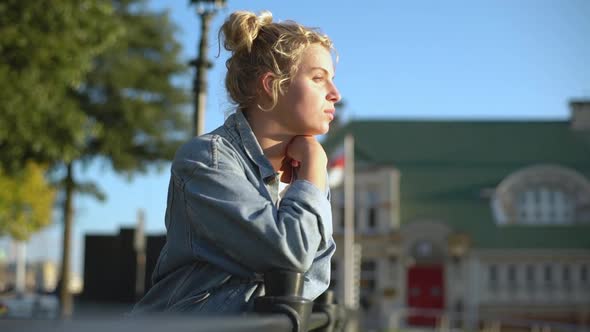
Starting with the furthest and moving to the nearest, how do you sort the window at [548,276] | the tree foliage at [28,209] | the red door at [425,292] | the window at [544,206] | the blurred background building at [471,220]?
the window at [544,206] → the red door at [425,292] → the blurred background building at [471,220] → the window at [548,276] → the tree foliage at [28,209]

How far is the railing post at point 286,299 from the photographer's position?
1.13 metres

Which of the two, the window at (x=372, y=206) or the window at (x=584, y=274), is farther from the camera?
the window at (x=372, y=206)

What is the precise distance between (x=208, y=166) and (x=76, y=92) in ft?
68.3

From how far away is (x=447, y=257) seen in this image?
113ft

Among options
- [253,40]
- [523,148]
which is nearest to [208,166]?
[253,40]

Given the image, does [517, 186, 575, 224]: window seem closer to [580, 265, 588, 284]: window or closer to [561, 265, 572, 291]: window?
[580, 265, 588, 284]: window

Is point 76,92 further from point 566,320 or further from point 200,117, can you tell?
point 566,320

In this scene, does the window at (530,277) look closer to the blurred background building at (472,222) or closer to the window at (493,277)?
the blurred background building at (472,222)

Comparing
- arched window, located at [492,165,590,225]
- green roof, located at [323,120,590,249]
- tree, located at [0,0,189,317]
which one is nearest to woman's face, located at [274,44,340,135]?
tree, located at [0,0,189,317]

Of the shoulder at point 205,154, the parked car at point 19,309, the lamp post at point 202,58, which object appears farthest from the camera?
the lamp post at point 202,58

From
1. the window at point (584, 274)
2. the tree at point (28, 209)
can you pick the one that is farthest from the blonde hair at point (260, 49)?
the window at point (584, 274)

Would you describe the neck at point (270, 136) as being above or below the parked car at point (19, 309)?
above

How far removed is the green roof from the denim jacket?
Result: 3433cm

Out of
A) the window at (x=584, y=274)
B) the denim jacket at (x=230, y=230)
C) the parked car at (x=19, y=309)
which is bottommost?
the window at (x=584, y=274)
